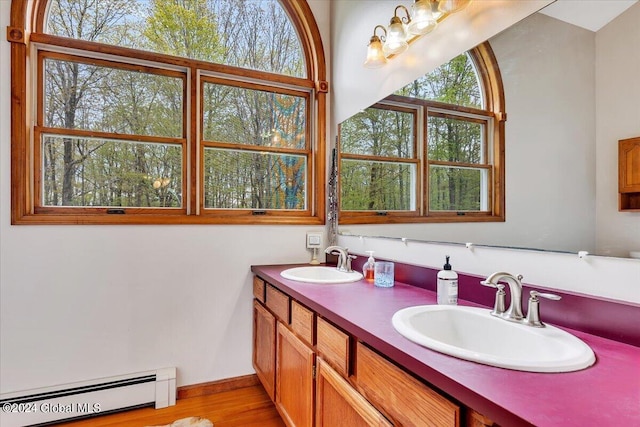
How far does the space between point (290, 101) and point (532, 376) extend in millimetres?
2276

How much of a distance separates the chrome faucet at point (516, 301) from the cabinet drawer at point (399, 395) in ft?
1.30

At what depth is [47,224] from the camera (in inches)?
73.7

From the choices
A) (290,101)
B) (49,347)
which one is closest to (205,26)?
(290,101)

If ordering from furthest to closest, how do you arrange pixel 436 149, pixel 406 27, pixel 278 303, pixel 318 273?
pixel 318 273 < pixel 278 303 < pixel 406 27 < pixel 436 149

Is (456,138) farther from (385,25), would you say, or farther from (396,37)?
(385,25)

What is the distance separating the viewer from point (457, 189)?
4.83ft

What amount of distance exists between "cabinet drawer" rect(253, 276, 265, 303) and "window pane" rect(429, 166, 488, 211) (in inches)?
44.3

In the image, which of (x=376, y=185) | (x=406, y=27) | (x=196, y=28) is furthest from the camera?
(x=196, y=28)

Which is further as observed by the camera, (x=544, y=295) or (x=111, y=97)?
(x=111, y=97)

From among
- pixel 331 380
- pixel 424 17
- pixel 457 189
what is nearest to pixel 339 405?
pixel 331 380

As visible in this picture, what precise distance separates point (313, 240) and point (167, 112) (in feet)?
4.22

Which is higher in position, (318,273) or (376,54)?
(376,54)

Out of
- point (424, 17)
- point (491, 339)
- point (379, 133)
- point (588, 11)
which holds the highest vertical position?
point (424, 17)

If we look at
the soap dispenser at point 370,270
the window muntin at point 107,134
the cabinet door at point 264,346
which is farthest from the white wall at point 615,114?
the window muntin at point 107,134
